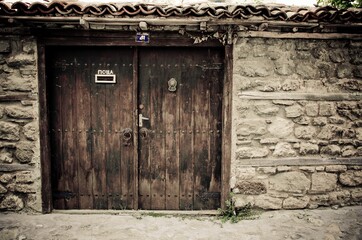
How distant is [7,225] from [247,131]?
10.8ft

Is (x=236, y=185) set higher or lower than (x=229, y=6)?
lower

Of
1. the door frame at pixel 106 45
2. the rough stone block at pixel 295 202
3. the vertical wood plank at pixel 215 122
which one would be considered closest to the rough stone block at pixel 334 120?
the rough stone block at pixel 295 202

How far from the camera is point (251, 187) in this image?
162 inches

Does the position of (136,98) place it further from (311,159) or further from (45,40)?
(311,159)

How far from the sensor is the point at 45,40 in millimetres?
3939

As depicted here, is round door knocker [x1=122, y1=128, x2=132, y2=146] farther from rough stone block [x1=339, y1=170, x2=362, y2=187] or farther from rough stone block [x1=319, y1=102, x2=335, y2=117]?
rough stone block [x1=339, y1=170, x2=362, y2=187]

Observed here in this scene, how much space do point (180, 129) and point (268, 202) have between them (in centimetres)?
158

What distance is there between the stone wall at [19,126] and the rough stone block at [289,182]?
324 centimetres

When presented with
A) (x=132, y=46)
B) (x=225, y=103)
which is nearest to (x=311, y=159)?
(x=225, y=103)

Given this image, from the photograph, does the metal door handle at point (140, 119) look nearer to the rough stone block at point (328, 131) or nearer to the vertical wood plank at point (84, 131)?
the vertical wood plank at point (84, 131)

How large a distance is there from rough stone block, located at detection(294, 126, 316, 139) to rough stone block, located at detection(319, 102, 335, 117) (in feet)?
0.84

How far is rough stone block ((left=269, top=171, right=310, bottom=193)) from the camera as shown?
415 cm

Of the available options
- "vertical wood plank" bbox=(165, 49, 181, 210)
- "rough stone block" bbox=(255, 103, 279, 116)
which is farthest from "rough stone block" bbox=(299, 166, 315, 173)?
"vertical wood plank" bbox=(165, 49, 181, 210)

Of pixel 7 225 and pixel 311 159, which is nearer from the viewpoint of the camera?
pixel 7 225
